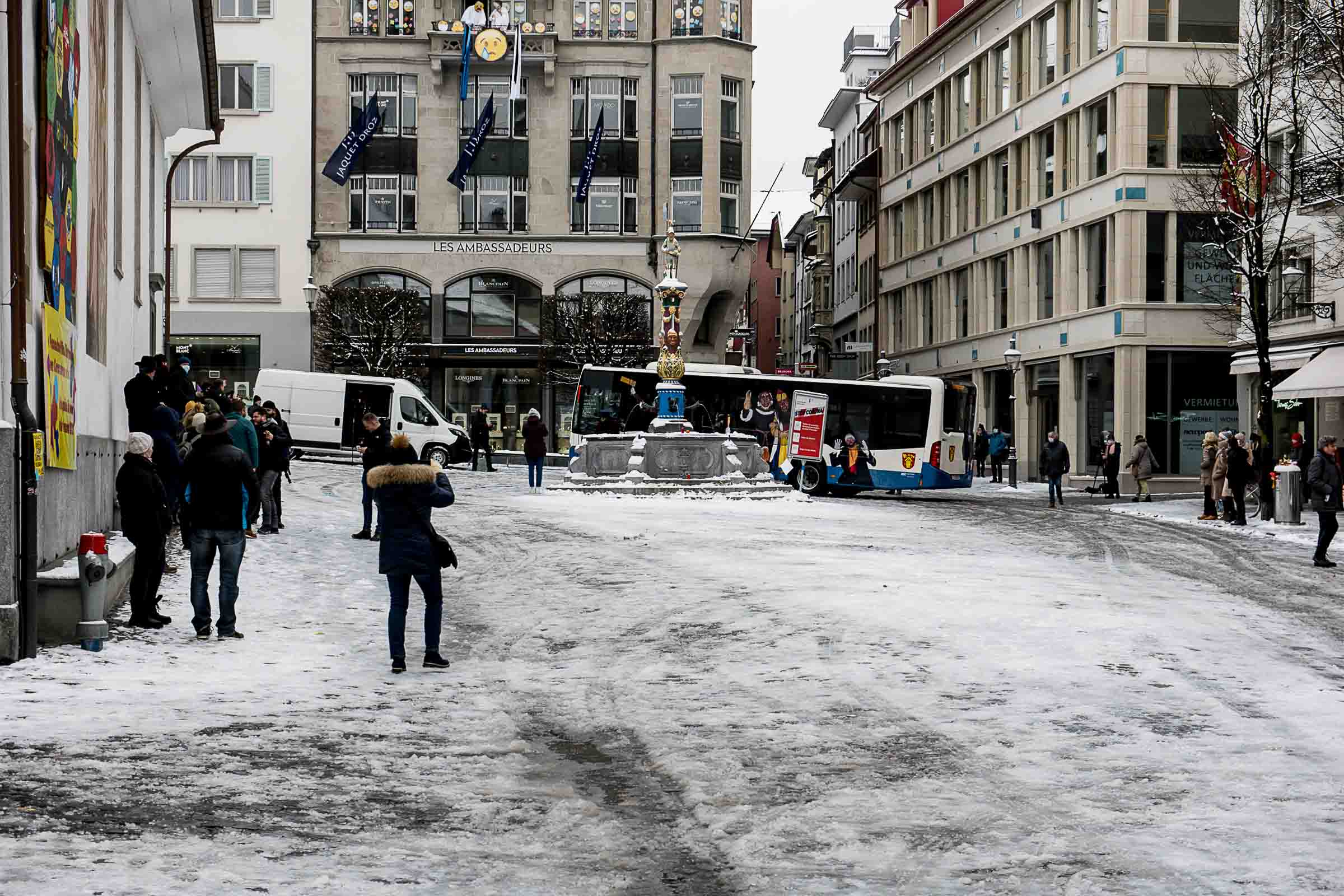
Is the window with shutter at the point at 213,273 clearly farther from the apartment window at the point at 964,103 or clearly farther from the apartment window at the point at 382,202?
the apartment window at the point at 964,103

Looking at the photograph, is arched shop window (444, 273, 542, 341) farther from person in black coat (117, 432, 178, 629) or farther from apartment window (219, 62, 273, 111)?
person in black coat (117, 432, 178, 629)

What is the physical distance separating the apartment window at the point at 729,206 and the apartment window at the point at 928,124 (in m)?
7.84

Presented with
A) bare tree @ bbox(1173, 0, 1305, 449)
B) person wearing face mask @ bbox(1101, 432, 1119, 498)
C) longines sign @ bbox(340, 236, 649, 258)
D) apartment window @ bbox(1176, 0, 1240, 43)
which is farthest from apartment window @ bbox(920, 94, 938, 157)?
person wearing face mask @ bbox(1101, 432, 1119, 498)

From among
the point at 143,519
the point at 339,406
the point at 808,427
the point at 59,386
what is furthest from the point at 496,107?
the point at 143,519

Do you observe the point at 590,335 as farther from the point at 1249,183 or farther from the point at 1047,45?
the point at 1249,183

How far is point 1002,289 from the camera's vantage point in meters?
57.1

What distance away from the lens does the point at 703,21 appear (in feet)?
199

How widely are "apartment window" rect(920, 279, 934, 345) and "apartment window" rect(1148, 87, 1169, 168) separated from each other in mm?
17849

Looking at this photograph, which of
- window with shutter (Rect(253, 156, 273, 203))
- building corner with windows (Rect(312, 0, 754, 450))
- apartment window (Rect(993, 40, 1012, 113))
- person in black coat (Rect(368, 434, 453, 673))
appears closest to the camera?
person in black coat (Rect(368, 434, 453, 673))

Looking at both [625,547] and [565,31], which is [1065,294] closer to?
[565,31]

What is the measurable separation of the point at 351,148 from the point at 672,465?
26786 mm

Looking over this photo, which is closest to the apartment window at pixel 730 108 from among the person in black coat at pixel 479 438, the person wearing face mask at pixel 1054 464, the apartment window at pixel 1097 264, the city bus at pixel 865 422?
the apartment window at pixel 1097 264

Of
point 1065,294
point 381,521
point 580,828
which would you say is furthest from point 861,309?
point 580,828

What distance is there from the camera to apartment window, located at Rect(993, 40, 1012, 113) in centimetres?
5556
